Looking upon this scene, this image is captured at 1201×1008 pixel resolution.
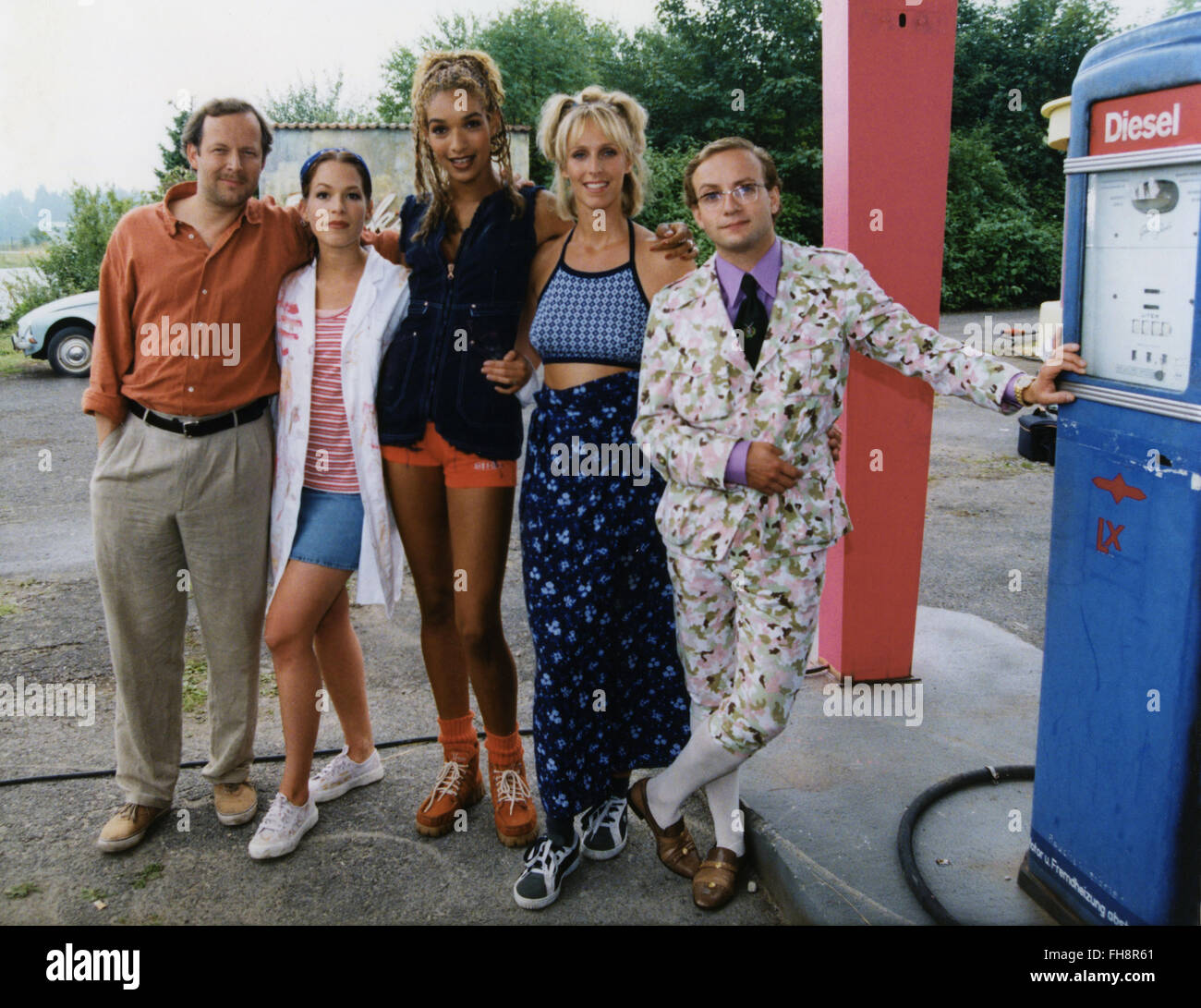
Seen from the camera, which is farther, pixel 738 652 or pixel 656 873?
pixel 656 873

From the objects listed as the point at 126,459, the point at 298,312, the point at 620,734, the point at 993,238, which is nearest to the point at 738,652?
the point at 620,734

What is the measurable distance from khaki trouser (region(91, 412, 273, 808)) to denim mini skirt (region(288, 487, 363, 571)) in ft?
0.66

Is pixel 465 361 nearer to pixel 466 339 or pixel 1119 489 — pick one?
pixel 466 339

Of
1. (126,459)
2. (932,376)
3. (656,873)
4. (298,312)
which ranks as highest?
(298,312)

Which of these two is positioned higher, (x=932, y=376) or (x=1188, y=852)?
(x=932, y=376)

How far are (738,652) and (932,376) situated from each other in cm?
90

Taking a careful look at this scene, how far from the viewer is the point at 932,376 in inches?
103

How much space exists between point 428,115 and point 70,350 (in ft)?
40.9

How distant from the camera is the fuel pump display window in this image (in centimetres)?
207

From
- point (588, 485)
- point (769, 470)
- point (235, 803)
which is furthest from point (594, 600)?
point (235, 803)

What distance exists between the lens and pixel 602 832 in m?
3.24
